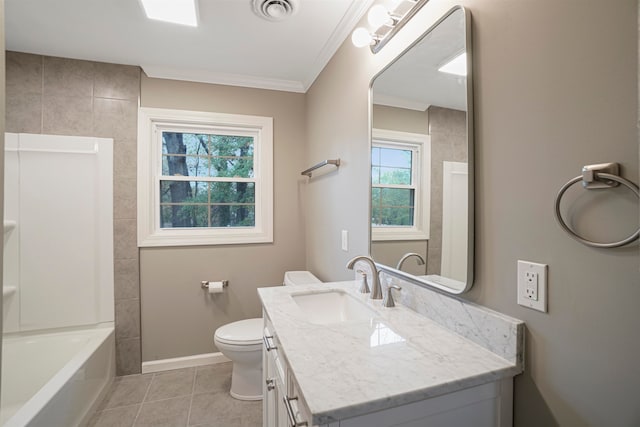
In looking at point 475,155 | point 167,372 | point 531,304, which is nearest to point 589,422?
point 531,304

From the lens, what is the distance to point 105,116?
2.30 metres

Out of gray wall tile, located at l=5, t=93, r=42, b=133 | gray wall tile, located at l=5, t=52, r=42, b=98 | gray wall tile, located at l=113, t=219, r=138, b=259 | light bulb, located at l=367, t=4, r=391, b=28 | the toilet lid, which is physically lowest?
the toilet lid

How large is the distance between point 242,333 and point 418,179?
1607mm


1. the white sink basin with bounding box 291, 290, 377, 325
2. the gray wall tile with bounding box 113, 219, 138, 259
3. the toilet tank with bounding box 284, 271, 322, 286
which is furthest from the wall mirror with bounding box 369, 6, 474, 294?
the gray wall tile with bounding box 113, 219, 138, 259

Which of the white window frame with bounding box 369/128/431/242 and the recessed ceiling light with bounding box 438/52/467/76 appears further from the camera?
the white window frame with bounding box 369/128/431/242

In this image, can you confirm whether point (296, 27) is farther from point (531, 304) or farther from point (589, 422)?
point (589, 422)

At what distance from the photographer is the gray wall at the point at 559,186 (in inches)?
24.0

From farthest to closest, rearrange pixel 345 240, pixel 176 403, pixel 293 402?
pixel 176 403 < pixel 345 240 < pixel 293 402

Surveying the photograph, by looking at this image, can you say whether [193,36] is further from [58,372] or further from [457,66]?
[58,372]

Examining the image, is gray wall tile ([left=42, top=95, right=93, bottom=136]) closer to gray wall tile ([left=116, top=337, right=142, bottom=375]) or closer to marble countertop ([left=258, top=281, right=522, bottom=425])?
gray wall tile ([left=116, top=337, right=142, bottom=375])

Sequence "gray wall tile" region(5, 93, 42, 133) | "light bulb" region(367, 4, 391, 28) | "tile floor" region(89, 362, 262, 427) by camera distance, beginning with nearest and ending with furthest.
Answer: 1. "light bulb" region(367, 4, 391, 28)
2. "tile floor" region(89, 362, 262, 427)
3. "gray wall tile" region(5, 93, 42, 133)

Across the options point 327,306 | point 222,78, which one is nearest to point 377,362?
point 327,306

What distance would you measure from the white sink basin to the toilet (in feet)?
2.39

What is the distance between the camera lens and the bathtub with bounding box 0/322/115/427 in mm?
1535
